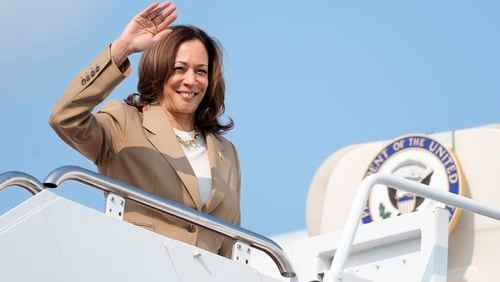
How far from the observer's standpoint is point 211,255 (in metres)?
7.48

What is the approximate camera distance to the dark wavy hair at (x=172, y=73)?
774 centimetres

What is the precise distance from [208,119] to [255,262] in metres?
5.77

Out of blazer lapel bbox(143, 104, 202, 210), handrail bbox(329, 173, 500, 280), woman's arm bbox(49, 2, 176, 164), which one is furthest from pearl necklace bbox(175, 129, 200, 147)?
handrail bbox(329, 173, 500, 280)

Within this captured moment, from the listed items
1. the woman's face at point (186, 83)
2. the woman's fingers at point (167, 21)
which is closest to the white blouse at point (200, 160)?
the woman's face at point (186, 83)

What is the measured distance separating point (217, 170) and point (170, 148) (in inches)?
13.5

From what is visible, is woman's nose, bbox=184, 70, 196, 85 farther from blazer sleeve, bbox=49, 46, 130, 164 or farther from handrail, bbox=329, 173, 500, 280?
handrail, bbox=329, 173, 500, 280

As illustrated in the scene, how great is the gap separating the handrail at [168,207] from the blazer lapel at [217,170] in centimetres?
26

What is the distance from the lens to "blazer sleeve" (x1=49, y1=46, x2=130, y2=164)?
23.0 ft

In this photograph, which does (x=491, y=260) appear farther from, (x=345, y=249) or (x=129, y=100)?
(x=129, y=100)

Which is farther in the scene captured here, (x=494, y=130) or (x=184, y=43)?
(x=494, y=130)

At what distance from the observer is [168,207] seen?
23.2 ft

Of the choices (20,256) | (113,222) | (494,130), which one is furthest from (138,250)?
(494,130)

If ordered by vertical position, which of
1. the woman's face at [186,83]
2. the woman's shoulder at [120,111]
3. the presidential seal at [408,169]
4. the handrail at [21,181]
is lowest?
the handrail at [21,181]

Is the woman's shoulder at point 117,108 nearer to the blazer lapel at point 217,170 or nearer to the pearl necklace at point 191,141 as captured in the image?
the pearl necklace at point 191,141
